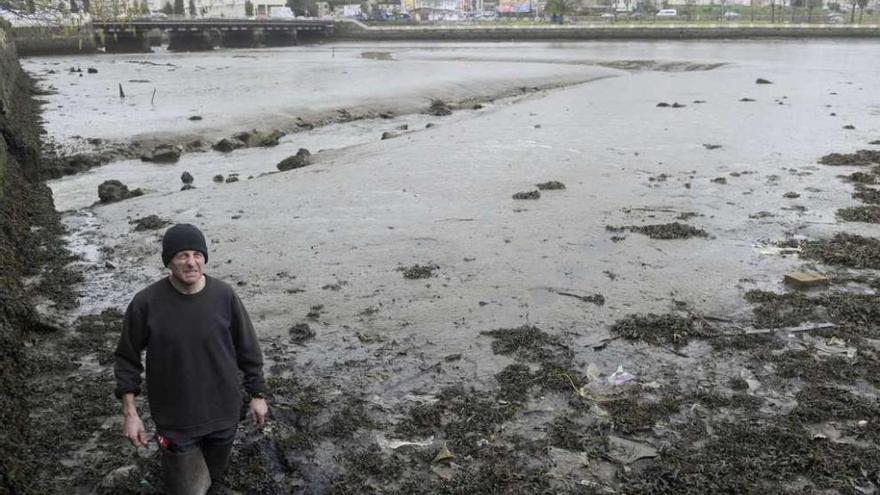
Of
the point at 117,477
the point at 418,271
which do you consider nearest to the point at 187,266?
the point at 117,477

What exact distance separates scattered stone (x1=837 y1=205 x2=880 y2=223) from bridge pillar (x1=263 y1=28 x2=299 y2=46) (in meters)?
89.3

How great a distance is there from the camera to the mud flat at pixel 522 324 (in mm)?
4742

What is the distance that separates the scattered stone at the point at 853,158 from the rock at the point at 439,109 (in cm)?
1372

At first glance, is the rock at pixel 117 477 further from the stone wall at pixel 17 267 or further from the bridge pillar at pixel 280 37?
the bridge pillar at pixel 280 37

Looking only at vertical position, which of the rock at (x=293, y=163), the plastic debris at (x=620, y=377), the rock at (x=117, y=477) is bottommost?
the rock at (x=117, y=477)

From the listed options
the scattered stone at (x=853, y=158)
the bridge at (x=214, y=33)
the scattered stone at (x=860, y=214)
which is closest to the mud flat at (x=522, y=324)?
the scattered stone at (x=860, y=214)

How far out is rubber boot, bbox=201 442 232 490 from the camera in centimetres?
400

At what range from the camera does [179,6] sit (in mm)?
129500

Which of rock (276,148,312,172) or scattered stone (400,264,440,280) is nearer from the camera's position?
scattered stone (400,264,440,280)

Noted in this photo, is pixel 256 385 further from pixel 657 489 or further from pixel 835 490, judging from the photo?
pixel 835 490

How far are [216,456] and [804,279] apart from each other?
20.6 feet

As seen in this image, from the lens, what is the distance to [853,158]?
15.0 metres

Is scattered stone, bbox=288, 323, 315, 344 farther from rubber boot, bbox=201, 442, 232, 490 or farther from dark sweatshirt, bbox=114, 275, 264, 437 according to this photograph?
dark sweatshirt, bbox=114, 275, 264, 437

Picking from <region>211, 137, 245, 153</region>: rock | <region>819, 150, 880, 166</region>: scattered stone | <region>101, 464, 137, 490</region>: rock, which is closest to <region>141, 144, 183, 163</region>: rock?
<region>211, 137, 245, 153</region>: rock
